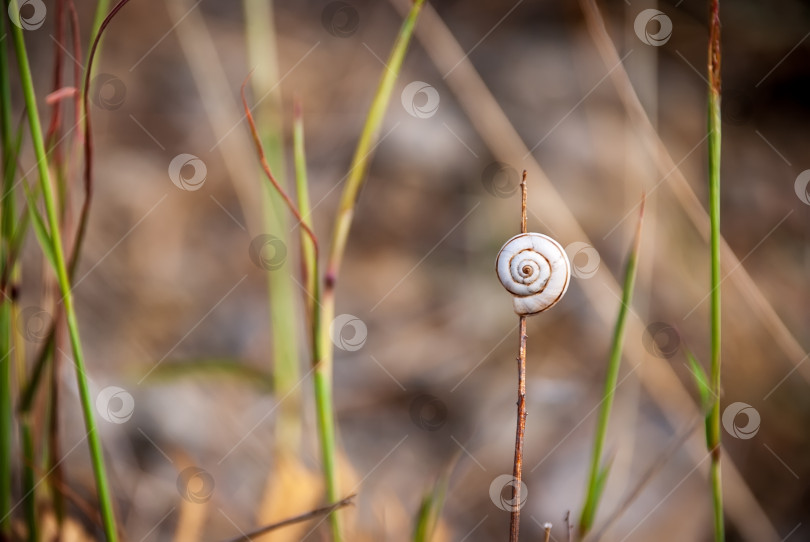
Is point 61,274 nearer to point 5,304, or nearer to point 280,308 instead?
point 5,304

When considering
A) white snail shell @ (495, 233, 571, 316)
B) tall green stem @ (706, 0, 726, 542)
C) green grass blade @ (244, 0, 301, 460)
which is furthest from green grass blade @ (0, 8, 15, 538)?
tall green stem @ (706, 0, 726, 542)

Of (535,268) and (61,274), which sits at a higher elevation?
(61,274)

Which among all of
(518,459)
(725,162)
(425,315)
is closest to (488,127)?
(425,315)

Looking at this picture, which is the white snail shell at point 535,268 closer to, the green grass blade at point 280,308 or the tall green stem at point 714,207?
the tall green stem at point 714,207

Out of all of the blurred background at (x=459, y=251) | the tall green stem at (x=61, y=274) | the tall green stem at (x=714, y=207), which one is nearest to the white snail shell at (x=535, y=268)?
the tall green stem at (x=714, y=207)

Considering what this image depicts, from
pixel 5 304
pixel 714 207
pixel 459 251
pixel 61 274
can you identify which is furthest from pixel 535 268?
pixel 459 251

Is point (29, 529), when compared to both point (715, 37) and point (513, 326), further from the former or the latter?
point (513, 326)
